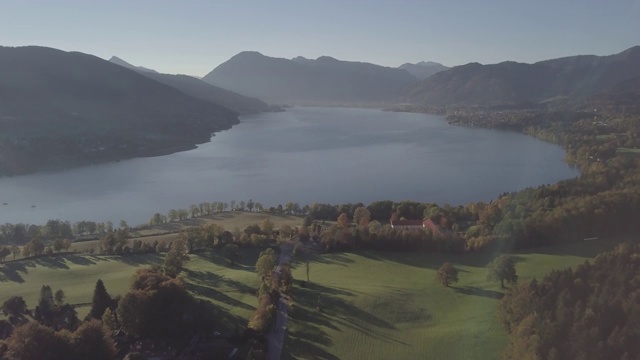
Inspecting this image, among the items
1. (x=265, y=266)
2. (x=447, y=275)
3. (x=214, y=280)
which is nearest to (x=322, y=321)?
(x=265, y=266)

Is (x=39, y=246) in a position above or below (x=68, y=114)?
below

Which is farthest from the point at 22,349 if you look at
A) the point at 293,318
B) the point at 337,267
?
the point at 337,267

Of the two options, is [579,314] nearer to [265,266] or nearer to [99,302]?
[265,266]

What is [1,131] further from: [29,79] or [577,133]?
[577,133]

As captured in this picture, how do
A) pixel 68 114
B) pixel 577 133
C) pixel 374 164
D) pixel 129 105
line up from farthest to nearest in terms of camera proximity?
pixel 129 105, pixel 68 114, pixel 577 133, pixel 374 164

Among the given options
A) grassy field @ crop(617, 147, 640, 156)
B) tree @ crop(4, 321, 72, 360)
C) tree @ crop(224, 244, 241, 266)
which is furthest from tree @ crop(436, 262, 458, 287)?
grassy field @ crop(617, 147, 640, 156)

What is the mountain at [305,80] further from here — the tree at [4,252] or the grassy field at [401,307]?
the tree at [4,252]

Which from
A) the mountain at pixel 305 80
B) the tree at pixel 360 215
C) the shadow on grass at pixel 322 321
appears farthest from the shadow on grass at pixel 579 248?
the mountain at pixel 305 80

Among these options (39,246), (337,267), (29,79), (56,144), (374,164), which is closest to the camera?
(337,267)
